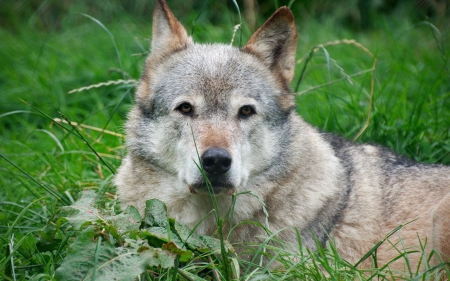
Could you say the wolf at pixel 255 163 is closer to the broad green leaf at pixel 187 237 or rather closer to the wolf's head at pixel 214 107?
the wolf's head at pixel 214 107

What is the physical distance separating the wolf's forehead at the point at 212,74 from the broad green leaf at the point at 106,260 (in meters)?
1.22

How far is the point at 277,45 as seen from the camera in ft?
14.1

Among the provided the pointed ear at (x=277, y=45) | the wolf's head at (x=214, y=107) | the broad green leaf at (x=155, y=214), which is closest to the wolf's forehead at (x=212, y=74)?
the wolf's head at (x=214, y=107)

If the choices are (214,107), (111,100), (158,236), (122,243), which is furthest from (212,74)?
(111,100)

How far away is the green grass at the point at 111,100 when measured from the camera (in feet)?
14.8

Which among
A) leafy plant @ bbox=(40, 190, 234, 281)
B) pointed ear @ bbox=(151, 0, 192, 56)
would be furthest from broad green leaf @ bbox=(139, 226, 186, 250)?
pointed ear @ bbox=(151, 0, 192, 56)

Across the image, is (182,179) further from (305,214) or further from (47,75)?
(47,75)

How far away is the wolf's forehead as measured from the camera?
3.92 m

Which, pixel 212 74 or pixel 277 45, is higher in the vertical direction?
pixel 277 45

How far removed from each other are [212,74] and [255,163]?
27.6 inches

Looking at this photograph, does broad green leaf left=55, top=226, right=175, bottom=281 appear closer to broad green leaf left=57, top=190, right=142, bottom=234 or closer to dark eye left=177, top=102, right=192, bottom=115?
broad green leaf left=57, top=190, right=142, bottom=234

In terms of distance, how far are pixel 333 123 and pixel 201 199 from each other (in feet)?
7.68

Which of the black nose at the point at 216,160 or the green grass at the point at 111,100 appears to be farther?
the green grass at the point at 111,100

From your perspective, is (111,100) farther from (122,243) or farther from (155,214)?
(122,243)
